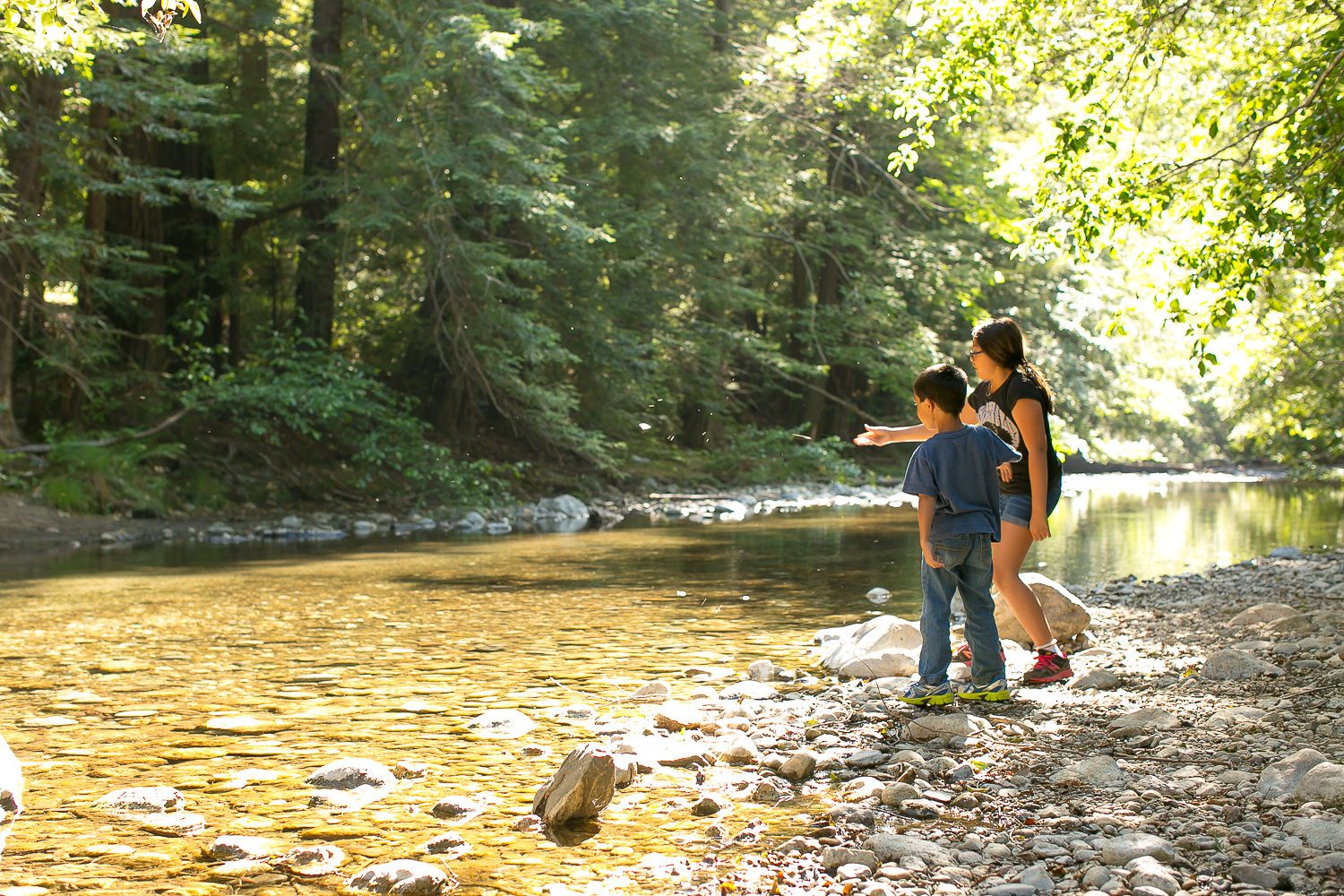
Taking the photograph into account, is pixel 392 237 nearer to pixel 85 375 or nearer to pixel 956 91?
pixel 85 375

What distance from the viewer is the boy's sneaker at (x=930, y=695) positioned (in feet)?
13.8

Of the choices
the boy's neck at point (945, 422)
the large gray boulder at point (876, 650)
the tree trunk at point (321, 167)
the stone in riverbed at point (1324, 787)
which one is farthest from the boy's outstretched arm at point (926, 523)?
the tree trunk at point (321, 167)

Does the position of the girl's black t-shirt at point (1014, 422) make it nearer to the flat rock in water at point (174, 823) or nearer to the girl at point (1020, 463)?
the girl at point (1020, 463)

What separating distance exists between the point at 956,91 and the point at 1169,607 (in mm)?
3628

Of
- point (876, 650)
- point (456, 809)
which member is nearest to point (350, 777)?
point (456, 809)

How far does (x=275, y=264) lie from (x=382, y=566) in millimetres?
10273

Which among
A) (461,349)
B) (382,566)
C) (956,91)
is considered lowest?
(382,566)

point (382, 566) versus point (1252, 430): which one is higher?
point (1252, 430)

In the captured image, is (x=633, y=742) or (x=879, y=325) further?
(x=879, y=325)

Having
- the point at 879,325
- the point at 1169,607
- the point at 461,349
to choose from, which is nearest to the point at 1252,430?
the point at 879,325

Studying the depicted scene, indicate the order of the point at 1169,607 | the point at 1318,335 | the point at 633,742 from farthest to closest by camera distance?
the point at 1318,335
the point at 1169,607
the point at 633,742

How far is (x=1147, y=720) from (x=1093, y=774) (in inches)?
27.4

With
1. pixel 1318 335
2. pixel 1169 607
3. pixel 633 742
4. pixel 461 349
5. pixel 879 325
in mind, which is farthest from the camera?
pixel 879 325

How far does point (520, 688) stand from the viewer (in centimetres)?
473
